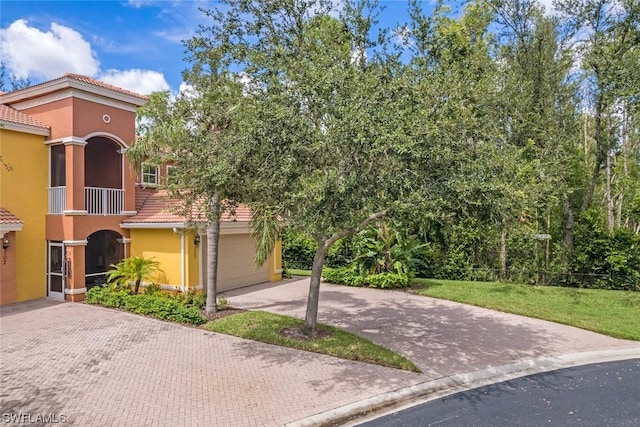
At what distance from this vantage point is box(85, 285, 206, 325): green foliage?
12029 mm

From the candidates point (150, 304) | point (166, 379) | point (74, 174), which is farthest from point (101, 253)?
point (166, 379)

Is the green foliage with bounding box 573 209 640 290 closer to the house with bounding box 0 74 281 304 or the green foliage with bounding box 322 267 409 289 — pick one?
the green foliage with bounding box 322 267 409 289

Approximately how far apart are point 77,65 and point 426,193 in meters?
15.6

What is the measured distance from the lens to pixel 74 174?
1444 centimetres

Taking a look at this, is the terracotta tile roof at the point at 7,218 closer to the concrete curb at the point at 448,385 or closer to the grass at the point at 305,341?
the grass at the point at 305,341

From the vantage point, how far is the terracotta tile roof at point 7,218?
13467 millimetres

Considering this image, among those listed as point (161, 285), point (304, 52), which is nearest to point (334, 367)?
point (304, 52)

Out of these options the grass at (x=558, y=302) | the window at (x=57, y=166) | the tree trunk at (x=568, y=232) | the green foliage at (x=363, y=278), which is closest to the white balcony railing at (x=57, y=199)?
the window at (x=57, y=166)

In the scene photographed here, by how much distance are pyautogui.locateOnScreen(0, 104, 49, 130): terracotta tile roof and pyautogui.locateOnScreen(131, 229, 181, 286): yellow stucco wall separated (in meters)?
5.08

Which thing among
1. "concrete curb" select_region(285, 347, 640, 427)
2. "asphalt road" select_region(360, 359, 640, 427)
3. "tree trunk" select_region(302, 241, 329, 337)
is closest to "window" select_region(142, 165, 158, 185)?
"tree trunk" select_region(302, 241, 329, 337)

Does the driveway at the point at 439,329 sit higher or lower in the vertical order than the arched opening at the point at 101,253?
lower

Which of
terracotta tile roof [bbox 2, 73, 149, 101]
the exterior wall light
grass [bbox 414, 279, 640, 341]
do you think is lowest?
grass [bbox 414, 279, 640, 341]

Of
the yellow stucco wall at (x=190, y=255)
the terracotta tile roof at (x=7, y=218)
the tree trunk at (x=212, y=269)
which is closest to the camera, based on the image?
the tree trunk at (x=212, y=269)

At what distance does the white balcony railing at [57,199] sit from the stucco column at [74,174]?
41cm
